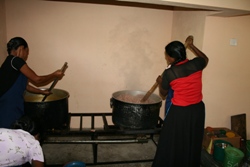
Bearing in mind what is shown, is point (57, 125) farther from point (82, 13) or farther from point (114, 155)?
point (82, 13)

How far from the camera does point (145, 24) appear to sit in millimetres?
3266

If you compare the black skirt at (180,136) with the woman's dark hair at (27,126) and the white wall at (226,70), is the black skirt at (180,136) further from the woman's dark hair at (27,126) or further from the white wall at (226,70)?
the woman's dark hair at (27,126)

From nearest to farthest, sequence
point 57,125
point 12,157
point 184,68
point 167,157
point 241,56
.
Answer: point 12,157
point 184,68
point 167,157
point 57,125
point 241,56

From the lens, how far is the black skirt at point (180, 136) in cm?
200

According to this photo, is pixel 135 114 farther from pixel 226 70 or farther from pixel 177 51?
pixel 226 70

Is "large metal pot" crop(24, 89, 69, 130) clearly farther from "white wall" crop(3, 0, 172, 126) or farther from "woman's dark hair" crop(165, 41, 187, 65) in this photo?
"woman's dark hair" crop(165, 41, 187, 65)

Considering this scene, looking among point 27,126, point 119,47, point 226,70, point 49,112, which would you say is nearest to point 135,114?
point 49,112

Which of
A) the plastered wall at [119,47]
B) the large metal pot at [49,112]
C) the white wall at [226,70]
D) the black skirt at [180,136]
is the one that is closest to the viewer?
the black skirt at [180,136]

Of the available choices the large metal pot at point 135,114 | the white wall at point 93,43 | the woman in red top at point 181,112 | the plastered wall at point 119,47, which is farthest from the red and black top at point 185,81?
the white wall at point 93,43

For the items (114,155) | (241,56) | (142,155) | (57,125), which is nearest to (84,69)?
(57,125)

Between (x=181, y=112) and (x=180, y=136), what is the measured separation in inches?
10.4

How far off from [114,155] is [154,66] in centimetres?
161

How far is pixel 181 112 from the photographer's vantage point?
1981 mm

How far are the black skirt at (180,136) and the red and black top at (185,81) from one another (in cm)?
8
